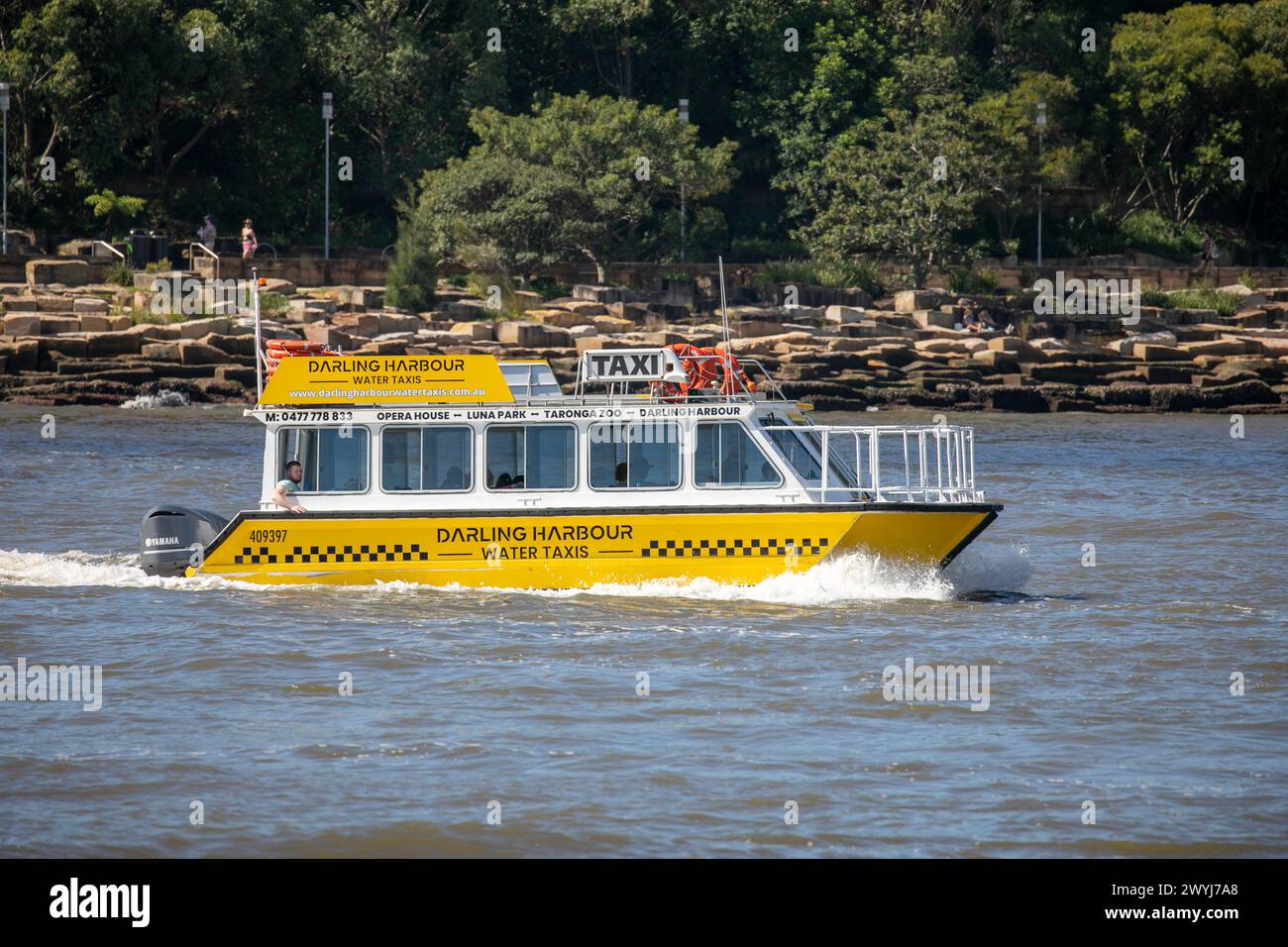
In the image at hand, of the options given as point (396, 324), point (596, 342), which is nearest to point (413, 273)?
point (396, 324)

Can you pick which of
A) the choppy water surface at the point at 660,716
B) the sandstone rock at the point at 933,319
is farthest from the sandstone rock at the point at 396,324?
the choppy water surface at the point at 660,716

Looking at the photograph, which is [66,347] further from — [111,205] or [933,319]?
[933,319]

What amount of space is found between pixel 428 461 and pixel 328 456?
1.06 metres

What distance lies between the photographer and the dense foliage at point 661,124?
181 ft

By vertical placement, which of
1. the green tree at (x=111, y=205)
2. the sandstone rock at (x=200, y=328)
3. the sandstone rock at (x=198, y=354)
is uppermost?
the green tree at (x=111, y=205)

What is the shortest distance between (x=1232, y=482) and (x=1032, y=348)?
19698mm

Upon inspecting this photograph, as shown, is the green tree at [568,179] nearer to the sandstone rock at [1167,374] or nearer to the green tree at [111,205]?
the green tree at [111,205]

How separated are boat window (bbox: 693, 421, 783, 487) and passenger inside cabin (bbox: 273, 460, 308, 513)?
4134mm

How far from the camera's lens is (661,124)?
185ft

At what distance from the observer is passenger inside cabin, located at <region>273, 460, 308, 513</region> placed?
17656 millimetres

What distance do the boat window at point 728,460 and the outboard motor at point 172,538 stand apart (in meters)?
5.32

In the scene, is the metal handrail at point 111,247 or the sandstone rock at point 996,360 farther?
the metal handrail at point 111,247

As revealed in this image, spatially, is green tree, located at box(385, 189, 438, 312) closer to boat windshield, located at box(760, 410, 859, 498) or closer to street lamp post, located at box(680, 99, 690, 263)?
street lamp post, located at box(680, 99, 690, 263)

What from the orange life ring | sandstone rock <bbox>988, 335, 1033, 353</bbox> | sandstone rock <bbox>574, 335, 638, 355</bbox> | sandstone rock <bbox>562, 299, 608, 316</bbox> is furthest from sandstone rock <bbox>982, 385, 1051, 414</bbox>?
the orange life ring
